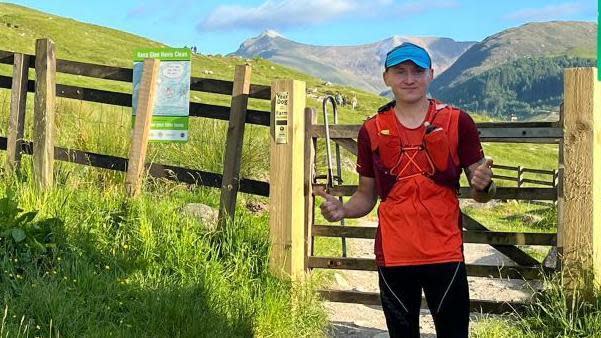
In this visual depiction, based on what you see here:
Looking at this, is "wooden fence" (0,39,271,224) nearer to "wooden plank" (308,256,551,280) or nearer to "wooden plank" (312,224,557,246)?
"wooden plank" (308,256,551,280)

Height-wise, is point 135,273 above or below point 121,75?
below

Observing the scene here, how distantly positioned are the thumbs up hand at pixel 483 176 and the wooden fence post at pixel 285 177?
297cm

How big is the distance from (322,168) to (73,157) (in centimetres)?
464

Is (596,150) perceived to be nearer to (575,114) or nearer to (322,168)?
(575,114)

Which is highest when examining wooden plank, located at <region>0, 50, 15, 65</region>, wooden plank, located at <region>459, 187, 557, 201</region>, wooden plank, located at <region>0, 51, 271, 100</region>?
wooden plank, located at <region>0, 50, 15, 65</region>

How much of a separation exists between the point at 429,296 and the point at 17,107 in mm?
6533

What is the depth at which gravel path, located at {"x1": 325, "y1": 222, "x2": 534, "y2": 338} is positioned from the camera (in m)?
6.44

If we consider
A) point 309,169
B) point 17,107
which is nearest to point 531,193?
point 309,169

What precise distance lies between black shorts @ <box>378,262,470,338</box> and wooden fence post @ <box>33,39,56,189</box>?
5.28 meters

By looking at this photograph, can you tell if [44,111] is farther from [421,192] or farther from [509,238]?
[421,192]

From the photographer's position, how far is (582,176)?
17.9 ft

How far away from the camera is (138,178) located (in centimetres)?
745

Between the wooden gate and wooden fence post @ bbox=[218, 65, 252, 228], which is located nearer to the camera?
the wooden gate

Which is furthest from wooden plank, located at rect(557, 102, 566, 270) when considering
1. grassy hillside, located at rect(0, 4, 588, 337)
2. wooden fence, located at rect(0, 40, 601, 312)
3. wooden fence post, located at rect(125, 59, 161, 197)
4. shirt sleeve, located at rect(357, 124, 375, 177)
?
wooden fence post, located at rect(125, 59, 161, 197)
